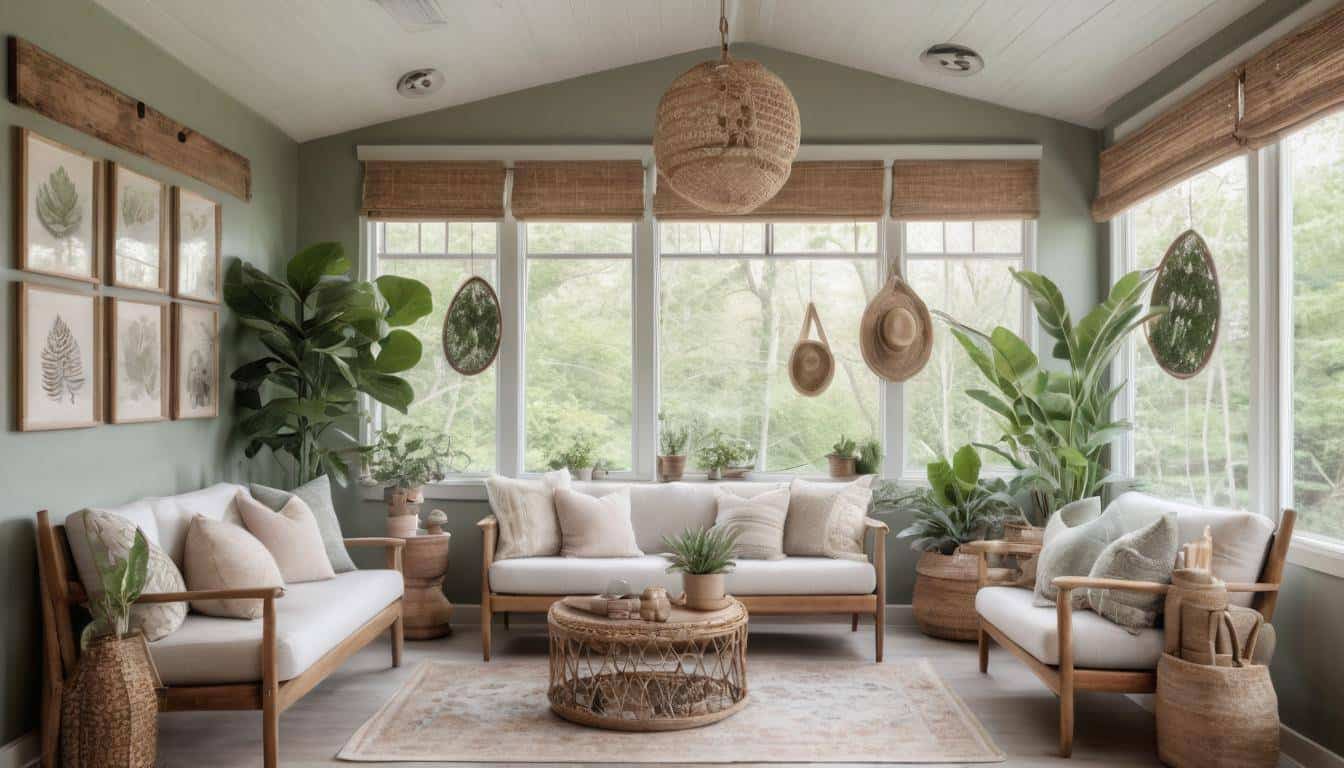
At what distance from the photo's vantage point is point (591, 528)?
16.1ft

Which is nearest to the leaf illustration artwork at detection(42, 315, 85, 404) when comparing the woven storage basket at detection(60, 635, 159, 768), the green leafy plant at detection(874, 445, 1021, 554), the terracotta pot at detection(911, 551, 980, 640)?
the woven storage basket at detection(60, 635, 159, 768)

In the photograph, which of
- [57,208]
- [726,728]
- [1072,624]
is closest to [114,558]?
[57,208]

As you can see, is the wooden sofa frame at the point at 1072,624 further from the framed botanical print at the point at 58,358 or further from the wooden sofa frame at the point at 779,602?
the framed botanical print at the point at 58,358

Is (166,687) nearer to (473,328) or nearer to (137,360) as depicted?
(137,360)

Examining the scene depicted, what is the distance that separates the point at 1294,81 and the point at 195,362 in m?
4.86

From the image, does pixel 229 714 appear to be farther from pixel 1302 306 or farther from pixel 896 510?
pixel 1302 306

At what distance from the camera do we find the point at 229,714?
154 inches

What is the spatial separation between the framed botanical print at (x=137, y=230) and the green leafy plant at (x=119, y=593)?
4.28 feet

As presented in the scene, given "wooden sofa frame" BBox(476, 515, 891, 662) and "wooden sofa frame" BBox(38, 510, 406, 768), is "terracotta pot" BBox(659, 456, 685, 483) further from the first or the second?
"wooden sofa frame" BBox(38, 510, 406, 768)

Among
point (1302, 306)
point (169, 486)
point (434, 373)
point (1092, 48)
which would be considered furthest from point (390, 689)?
point (1092, 48)

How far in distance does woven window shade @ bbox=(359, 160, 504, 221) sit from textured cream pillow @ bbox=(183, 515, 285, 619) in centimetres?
258

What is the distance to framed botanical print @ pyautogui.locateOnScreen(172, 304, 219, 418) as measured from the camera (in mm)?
4293

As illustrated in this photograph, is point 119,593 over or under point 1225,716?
over

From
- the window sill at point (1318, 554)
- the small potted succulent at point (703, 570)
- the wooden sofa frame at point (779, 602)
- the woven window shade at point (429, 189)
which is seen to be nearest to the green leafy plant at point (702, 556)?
the small potted succulent at point (703, 570)
